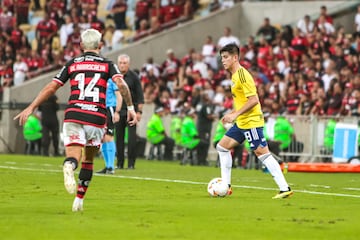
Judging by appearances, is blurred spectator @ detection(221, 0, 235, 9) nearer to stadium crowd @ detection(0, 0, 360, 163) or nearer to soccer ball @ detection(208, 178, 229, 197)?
stadium crowd @ detection(0, 0, 360, 163)

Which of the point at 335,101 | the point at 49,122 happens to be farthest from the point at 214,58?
the point at 335,101

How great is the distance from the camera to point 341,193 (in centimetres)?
1745

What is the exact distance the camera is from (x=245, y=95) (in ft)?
52.1

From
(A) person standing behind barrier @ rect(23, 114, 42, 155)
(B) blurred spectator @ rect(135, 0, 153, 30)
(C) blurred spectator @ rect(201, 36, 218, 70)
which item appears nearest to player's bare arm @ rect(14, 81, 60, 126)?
(A) person standing behind barrier @ rect(23, 114, 42, 155)

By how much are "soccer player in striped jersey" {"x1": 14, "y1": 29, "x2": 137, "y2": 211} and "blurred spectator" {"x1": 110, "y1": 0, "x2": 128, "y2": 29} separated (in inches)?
1119

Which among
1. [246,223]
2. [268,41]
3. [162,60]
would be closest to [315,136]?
[268,41]

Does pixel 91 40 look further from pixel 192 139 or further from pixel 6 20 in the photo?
pixel 6 20

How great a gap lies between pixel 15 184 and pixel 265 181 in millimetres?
5004

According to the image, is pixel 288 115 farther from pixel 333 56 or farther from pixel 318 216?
pixel 318 216

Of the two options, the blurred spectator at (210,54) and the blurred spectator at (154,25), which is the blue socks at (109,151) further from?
the blurred spectator at (154,25)

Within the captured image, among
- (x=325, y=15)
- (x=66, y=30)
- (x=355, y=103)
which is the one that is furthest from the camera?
(x=66, y=30)

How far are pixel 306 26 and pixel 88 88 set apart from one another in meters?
23.3

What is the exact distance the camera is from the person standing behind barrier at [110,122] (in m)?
21.7

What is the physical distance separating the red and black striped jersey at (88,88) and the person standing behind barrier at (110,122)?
820 centimetres
